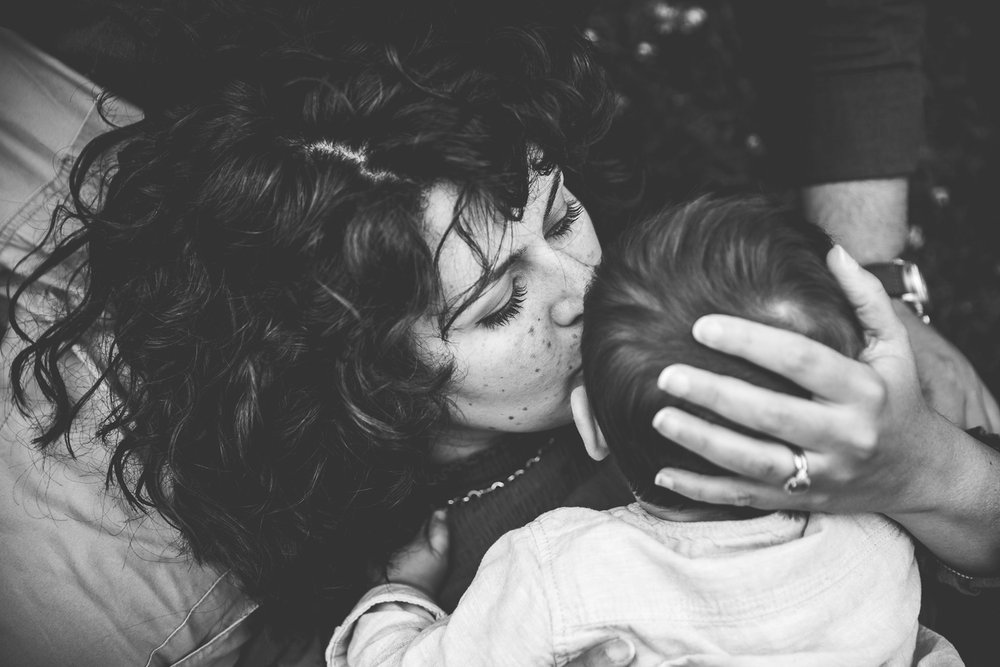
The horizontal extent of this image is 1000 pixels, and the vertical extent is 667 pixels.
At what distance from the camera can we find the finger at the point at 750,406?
102cm

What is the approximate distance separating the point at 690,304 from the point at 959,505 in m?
0.65

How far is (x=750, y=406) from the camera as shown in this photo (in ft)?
3.37

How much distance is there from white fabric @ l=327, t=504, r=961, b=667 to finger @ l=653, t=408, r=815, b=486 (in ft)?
0.62

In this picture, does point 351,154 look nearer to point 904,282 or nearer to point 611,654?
point 611,654

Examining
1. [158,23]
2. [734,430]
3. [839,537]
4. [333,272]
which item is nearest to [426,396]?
[333,272]

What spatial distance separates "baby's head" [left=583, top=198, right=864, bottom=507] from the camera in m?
1.12

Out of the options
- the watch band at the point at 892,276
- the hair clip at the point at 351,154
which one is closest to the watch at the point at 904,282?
the watch band at the point at 892,276

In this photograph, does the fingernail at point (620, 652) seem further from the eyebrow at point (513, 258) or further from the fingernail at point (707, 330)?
the eyebrow at point (513, 258)

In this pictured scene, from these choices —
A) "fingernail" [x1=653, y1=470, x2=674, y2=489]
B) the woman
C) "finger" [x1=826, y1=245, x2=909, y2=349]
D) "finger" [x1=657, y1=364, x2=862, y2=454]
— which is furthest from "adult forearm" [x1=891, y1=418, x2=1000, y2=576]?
"fingernail" [x1=653, y1=470, x2=674, y2=489]

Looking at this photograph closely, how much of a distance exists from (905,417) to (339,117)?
1020 millimetres

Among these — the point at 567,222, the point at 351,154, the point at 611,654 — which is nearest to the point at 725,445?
the point at 611,654

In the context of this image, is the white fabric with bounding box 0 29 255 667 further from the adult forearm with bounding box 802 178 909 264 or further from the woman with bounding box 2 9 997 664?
the adult forearm with bounding box 802 178 909 264

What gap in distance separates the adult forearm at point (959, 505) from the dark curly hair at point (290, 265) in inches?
32.7

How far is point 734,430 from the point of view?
3.73 ft
